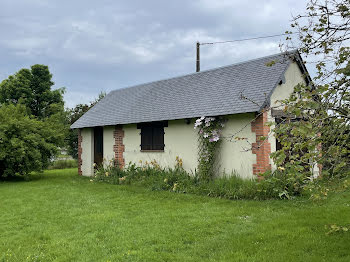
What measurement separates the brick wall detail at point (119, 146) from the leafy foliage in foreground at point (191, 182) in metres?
0.31

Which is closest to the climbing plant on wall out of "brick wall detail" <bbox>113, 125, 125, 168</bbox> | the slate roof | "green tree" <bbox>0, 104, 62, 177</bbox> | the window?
the slate roof

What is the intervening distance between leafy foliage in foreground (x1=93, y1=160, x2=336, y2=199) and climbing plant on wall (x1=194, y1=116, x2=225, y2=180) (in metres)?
0.35

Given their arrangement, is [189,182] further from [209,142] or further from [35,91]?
[35,91]

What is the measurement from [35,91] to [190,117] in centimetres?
2084

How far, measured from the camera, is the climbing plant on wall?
1045 cm

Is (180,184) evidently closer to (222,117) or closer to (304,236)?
(222,117)

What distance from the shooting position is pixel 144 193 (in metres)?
10.1

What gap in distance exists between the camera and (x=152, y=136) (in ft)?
43.0

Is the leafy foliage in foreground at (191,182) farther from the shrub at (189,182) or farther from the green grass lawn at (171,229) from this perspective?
the green grass lawn at (171,229)

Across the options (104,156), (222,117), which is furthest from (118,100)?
(222,117)

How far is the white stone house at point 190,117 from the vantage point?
9924 millimetres

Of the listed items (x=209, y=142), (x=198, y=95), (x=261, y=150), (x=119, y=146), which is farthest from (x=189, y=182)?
(x=119, y=146)

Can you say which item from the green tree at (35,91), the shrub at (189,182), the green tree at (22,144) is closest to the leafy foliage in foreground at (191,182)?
the shrub at (189,182)

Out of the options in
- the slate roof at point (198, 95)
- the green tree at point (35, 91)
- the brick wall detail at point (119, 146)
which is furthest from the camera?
the green tree at point (35, 91)
